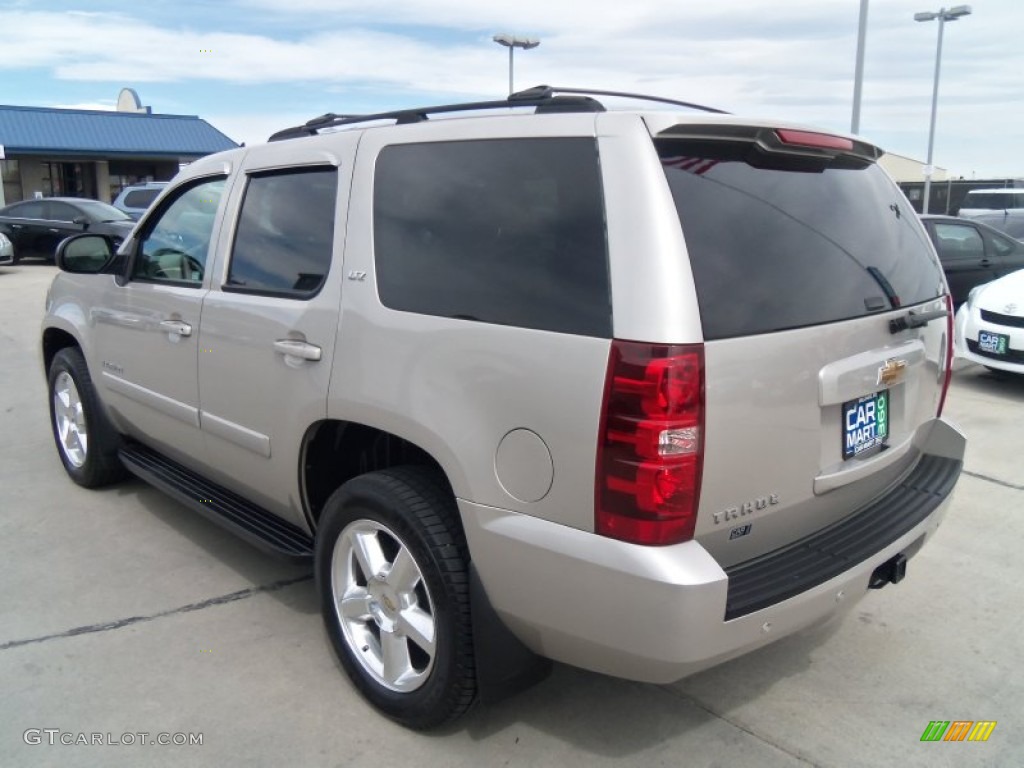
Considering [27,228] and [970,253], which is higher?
[970,253]

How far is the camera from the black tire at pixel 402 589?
Answer: 2525 millimetres

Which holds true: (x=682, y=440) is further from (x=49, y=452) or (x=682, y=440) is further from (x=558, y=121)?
(x=49, y=452)

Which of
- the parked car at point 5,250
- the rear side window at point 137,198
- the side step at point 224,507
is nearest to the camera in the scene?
the side step at point 224,507

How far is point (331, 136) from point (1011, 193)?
82.2ft

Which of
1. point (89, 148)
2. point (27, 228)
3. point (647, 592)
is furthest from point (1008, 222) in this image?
point (89, 148)

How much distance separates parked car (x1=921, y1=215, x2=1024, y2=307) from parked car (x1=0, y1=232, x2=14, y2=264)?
16.9 metres

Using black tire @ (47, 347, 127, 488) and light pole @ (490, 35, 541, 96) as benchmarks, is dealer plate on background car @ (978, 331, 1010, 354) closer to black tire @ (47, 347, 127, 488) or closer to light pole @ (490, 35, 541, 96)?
black tire @ (47, 347, 127, 488)

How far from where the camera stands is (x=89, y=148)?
1281 inches

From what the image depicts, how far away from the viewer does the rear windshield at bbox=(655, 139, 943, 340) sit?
2.25m

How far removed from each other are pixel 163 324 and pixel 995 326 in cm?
713

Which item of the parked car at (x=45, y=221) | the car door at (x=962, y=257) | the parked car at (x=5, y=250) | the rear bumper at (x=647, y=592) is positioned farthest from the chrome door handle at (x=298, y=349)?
the parked car at (x=5, y=250)

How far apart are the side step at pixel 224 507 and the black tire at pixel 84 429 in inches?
9.2

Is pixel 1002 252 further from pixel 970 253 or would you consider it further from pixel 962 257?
pixel 962 257

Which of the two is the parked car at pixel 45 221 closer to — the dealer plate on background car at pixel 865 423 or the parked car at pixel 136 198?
the parked car at pixel 136 198
